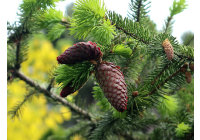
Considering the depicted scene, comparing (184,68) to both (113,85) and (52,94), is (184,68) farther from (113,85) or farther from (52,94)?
(52,94)

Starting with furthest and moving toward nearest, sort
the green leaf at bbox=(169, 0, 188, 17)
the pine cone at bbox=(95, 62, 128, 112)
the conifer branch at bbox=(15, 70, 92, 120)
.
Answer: the conifer branch at bbox=(15, 70, 92, 120), the green leaf at bbox=(169, 0, 188, 17), the pine cone at bbox=(95, 62, 128, 112)

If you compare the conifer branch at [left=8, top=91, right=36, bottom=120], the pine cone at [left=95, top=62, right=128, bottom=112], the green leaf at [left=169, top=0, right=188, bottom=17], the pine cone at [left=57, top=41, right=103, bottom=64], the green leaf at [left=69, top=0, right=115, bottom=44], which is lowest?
the conifer branch at [left=8, top=91, right=36, bottom=120]

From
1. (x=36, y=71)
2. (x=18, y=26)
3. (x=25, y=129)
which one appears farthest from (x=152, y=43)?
(x=36, y=71)

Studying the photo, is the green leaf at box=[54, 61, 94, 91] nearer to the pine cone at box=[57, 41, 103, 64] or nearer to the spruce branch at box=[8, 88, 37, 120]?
the pine cone at box=[57, 41, 103, 64]

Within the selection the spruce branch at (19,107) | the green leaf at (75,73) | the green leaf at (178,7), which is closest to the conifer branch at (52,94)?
the spruce branch at (19,107)

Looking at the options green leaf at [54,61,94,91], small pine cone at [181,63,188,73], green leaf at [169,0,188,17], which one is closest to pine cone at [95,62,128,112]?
green leaf at [54,61,94,91]

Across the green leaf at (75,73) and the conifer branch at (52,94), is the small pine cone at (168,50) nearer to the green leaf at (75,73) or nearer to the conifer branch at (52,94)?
the green leaf at (75,73)
